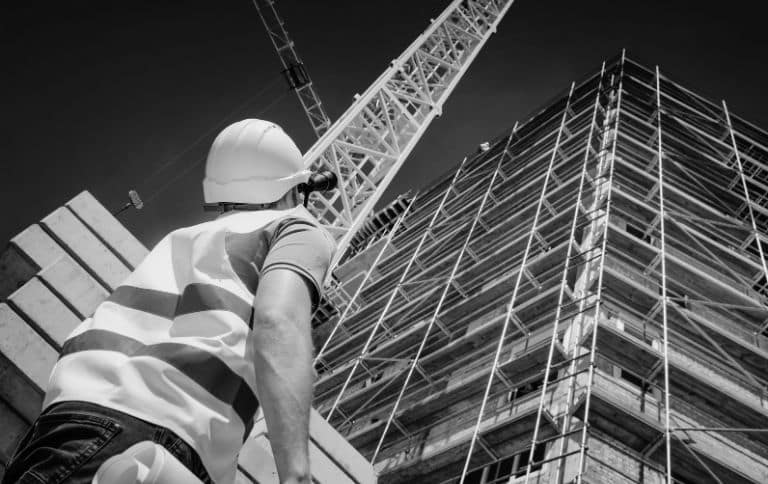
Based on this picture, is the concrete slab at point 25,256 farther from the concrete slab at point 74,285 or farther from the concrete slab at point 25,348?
the concrete slab at point 25,348

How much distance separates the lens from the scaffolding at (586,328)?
11.1 metres

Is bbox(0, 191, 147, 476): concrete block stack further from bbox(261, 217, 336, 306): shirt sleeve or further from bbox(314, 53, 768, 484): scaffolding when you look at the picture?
bbox(314, 53, 768, 484): scaffolding

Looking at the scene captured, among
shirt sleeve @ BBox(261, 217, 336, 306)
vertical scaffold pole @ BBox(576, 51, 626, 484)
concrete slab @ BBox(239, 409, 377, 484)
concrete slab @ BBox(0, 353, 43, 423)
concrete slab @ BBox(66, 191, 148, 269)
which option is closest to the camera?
shirt sleeve @ BBox(261, 217, 336, 306)

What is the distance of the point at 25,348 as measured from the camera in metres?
2.78

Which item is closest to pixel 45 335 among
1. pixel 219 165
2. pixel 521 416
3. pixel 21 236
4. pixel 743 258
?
pixel 21 236

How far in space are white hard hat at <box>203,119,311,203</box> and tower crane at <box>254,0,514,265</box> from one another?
39.9 ft

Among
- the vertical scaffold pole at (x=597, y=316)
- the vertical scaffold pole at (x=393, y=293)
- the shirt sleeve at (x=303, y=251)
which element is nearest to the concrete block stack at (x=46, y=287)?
the shirt sleeve at (x=303, y=251)

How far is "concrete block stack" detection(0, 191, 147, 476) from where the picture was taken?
2.65 metres

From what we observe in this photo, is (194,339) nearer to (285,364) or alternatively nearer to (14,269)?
(285,364)

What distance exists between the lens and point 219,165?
2.16 m

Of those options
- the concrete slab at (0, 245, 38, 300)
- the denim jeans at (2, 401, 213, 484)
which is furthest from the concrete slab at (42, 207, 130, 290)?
the denim jeans at (2, 401, 213, 484)

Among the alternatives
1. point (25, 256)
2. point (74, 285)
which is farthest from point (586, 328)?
point (25, 256)

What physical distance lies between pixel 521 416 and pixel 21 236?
9.03 meters

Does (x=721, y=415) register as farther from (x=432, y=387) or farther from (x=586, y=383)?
(x=432, y=387)
